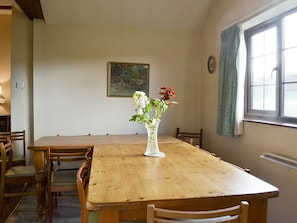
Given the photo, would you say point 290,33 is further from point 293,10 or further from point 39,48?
point 39,48

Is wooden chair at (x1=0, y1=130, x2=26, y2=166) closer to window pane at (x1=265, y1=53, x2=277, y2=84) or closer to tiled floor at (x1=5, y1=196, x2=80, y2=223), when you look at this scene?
tiled floor at (x1=5, y1=196, x2=80, y2=223)

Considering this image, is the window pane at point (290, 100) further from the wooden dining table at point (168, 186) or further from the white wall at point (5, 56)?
the white wall at point (5, 56)

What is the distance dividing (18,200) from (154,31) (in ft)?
9.43

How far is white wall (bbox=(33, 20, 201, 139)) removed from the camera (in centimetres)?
377

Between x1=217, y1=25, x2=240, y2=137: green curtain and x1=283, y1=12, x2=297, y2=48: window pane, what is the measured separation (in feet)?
1.73

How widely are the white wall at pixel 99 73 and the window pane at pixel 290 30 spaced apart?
169cm

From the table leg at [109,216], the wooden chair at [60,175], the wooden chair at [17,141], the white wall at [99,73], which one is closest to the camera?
the table leg at [109,216]

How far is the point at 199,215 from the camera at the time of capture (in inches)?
42.6

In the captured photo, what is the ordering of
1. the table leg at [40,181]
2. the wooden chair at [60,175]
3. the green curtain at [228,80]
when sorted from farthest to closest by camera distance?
the green curtain at [228,80] < the table leg at [40,181] < the wooden chair at [60,175]

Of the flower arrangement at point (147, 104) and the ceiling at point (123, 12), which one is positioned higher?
the ceiling at point (123, 12)

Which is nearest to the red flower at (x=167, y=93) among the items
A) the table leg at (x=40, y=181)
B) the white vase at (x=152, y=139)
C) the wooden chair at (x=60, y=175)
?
the white vase at (x=152, y=139)

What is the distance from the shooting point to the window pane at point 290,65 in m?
2.38

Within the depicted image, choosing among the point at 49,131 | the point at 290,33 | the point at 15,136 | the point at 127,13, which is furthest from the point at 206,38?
the point at 15,136

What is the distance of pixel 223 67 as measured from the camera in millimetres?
3166
